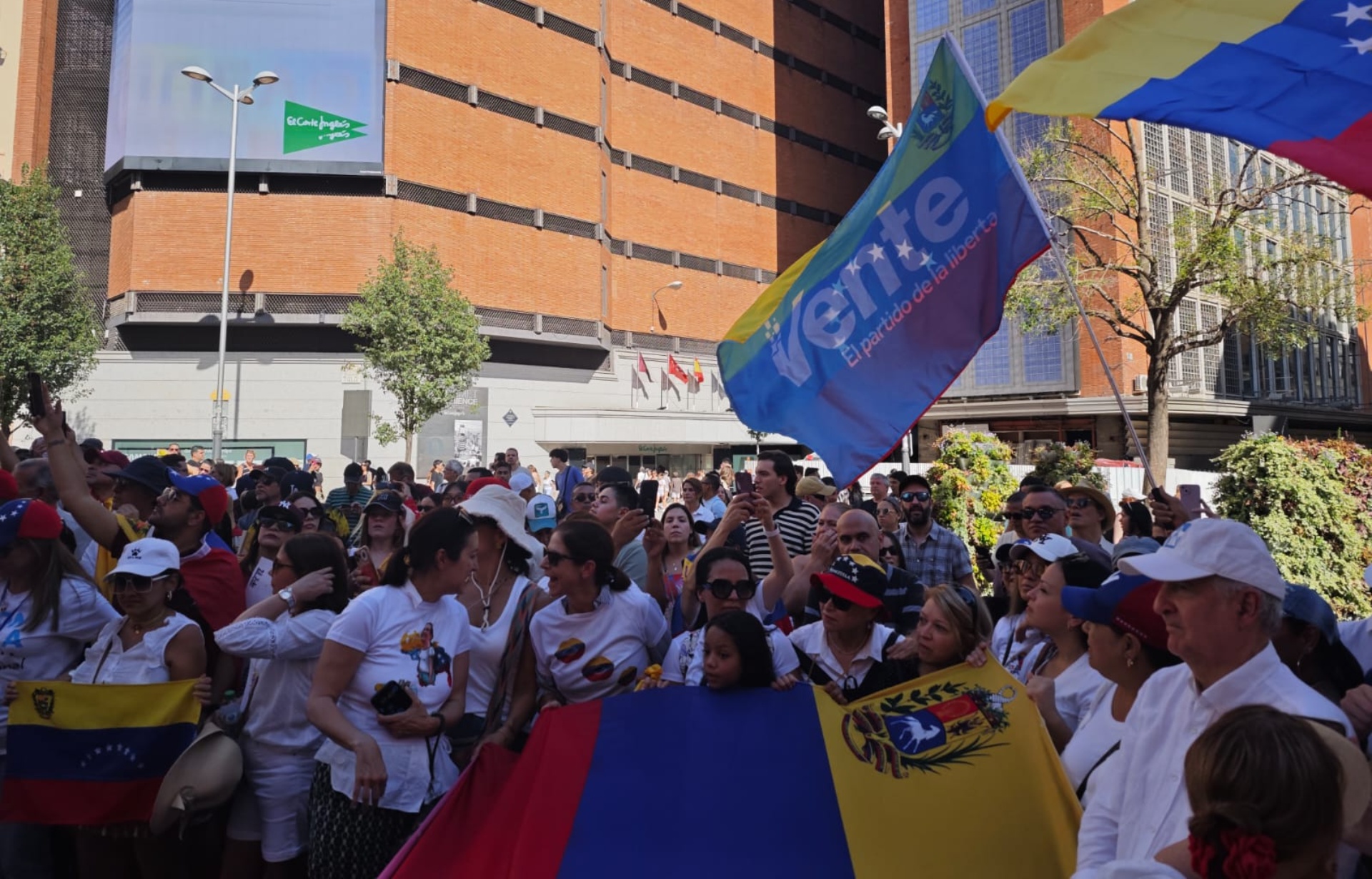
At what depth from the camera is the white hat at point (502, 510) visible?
443 cm

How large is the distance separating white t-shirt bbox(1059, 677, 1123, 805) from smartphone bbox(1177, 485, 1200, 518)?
3331 mm

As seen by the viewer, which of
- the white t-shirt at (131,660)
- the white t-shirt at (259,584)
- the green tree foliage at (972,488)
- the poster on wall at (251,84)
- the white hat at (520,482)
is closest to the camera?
the white t-shirt at (131,660)

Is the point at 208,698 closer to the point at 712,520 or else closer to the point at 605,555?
the point at 605,555

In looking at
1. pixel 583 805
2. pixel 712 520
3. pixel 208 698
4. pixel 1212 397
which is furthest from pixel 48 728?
pixel 1212 397

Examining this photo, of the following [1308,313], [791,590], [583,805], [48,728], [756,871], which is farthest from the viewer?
[1308,313]

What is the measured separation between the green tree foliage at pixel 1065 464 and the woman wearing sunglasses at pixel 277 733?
12.8 metres

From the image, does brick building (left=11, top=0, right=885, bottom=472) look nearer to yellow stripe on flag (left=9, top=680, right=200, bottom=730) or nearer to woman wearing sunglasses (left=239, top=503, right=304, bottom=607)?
woman wearing sunglasses (left=239, top=503, right=304, bottom=607)

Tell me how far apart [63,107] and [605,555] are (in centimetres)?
3857

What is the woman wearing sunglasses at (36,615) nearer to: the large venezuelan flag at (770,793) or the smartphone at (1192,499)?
the large venezuelan flag at (770,793)

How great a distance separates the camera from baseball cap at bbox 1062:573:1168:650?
270cm

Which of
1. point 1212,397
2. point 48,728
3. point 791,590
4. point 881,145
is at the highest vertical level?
point 881,145

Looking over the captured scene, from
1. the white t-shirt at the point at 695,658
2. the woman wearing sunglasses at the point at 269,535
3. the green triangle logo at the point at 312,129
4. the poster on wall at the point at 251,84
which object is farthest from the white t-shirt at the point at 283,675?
the green triangle logo at the point at 312,129

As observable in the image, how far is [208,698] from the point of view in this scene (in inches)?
151

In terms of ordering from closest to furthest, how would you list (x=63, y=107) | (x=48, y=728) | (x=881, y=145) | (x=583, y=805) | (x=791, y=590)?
(x=583, y=805) < (x=48, y=728) < (x=791, y=590) < (x=63, y=107) < (x=881, y=145)
